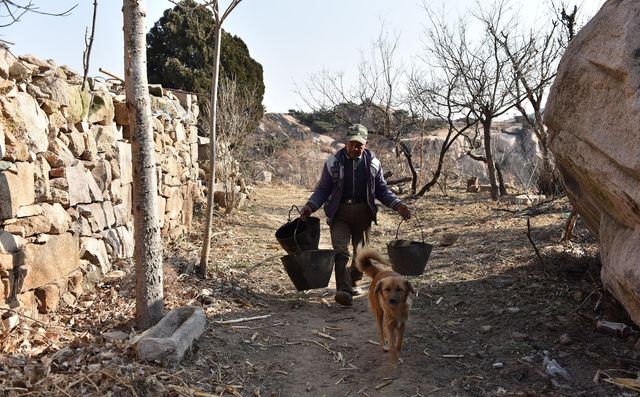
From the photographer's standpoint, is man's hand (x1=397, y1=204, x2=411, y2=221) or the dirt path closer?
the dirt path

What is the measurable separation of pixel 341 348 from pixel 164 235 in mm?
4012

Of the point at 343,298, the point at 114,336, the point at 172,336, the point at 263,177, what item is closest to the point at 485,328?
the point at 343,298

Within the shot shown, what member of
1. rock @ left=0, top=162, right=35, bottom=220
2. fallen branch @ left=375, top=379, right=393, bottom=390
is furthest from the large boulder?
rock @ left=0, top=162, right=35, bottom=220

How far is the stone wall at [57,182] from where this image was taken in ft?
13.9

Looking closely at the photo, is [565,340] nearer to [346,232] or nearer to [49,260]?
[346,232]

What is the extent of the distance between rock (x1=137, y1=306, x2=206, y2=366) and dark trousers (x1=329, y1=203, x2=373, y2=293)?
6.04 feet

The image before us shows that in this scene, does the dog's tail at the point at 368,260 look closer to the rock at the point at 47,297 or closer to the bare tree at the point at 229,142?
the rock at the point at 47,297

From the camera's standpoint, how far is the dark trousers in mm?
6027

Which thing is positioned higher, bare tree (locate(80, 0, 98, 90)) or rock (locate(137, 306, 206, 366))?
bare tree (locate(80, 0, 98, 90))

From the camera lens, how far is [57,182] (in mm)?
5070

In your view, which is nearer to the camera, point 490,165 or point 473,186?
point 490,165

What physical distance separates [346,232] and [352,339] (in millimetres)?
1393

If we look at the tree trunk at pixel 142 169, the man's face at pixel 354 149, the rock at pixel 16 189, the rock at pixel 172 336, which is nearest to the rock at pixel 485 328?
the man's face at pixel 354 149

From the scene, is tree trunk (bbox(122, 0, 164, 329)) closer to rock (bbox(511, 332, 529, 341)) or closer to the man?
the man
